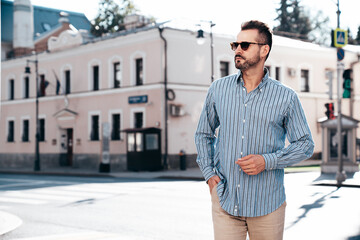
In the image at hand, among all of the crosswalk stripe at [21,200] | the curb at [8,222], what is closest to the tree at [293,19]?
the crosswalk stripe at [21,200]

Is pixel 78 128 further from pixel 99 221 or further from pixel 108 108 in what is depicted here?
pixel 99 221

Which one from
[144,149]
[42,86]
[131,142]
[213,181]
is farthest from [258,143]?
[42,86]

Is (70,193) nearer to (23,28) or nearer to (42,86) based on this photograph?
(42,86)

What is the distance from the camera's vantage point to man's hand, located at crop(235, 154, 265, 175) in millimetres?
3227

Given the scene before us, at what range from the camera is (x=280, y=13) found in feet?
199

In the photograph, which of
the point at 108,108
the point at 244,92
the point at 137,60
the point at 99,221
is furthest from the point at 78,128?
the point at 244,92

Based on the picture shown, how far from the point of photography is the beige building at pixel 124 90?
100ft

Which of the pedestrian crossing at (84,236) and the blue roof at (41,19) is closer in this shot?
the pedestrian crossing at (84,236)

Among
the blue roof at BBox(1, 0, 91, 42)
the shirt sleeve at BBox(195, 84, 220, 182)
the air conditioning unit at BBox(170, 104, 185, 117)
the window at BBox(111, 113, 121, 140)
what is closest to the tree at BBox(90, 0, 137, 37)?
the blue roof at BBox(1, 0, 91, 42)

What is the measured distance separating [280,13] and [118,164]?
35083 mm

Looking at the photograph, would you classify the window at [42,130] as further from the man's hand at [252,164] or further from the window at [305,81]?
the man's hand at [252,164]

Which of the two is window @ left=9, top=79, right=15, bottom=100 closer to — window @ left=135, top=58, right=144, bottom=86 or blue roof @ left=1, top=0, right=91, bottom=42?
blue roof @ left=1, top=0, right=91, bottom=42

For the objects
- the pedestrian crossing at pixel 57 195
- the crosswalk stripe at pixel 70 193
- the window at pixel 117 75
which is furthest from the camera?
the window at pixel 117 75

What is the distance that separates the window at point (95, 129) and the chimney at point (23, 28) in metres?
13.3
